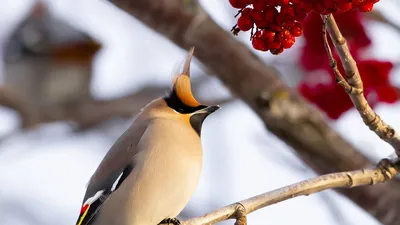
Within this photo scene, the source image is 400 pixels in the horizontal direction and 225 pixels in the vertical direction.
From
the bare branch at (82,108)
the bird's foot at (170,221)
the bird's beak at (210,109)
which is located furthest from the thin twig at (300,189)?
the bare branch at (82,108)

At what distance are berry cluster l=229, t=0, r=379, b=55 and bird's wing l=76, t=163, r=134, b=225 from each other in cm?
110

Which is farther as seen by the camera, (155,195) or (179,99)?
(179,99)

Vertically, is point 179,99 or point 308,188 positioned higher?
point 179,99

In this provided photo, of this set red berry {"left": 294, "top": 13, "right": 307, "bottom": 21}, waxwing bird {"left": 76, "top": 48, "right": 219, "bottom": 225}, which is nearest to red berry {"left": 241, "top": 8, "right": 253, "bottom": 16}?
red berry {"left": 294, "top": 13, "right": 307, "bottom": 21}

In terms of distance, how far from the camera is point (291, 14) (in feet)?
5.39

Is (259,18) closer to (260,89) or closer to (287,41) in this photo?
(287,41)

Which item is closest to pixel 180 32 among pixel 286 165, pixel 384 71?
pixel 384 71

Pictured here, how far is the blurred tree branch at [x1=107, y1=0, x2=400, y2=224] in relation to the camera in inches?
110

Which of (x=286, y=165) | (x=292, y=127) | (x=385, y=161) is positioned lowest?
(x=385, y=161)

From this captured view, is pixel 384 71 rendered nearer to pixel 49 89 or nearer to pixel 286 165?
pixel 286 165

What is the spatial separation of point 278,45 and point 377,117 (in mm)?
434

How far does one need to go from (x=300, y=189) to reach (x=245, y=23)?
0.54 meters

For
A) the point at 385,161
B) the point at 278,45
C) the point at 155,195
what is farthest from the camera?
the point at 155,195

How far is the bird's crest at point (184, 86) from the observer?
9.51ft
